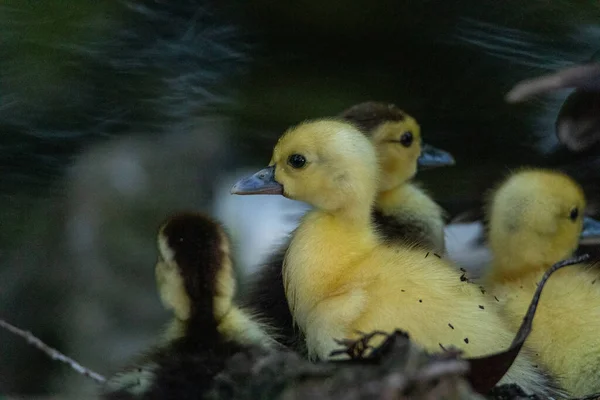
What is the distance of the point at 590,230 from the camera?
4.96 feet

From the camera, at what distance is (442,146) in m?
2.02

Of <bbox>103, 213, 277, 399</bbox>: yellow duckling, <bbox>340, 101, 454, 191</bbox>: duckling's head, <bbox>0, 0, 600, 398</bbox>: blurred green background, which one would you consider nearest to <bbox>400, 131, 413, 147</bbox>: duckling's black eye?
<bbox>340, 101, 454, 191</bbox>: duckling's head

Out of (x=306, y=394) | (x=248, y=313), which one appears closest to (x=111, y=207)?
(x=248, y=313)

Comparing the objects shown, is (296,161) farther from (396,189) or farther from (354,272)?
(396,189)

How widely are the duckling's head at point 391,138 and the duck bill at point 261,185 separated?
30 centimetres

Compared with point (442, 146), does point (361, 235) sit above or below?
above

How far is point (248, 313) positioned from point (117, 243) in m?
0.92

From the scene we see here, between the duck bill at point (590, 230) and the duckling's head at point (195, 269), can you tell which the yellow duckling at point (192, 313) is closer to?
the duckling's head at point (195, 269)

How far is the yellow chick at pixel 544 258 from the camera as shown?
4.10ft

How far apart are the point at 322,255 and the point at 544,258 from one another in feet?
1.26

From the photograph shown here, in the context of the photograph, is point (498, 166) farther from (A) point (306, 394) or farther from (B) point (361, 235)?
(A) point (306, 394)

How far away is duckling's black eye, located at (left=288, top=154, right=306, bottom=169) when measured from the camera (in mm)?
1288

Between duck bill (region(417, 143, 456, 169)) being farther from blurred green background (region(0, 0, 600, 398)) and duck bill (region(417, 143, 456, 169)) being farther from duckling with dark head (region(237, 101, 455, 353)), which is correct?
blurred green background (region(0, 0, 600, 398))

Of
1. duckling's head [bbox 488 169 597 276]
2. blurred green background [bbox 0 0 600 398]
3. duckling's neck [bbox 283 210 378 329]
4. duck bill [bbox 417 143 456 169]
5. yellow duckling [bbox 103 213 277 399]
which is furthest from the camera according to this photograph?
blurred green background [bbox 0 0 600 398]
